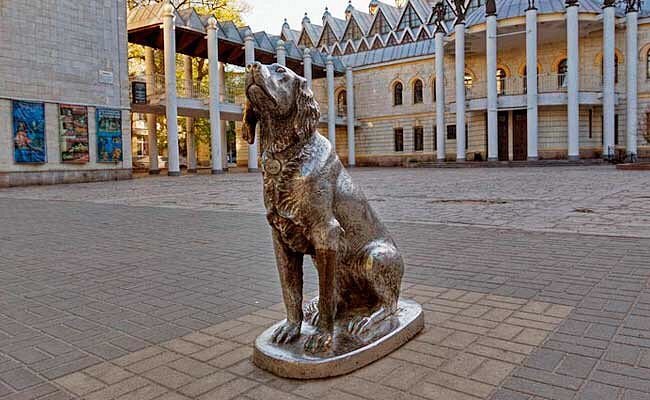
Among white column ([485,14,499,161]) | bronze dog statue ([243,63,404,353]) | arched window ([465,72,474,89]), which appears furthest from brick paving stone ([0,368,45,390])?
arched window ([465,72,474,89])

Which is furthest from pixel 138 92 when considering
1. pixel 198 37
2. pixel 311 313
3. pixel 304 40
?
pixel 304 40

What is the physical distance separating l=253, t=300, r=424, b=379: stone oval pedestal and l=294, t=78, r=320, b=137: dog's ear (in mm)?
1225

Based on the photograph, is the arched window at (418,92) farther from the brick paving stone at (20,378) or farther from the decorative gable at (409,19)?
the brick paving stone at (20,378)

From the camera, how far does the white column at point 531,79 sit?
36562mm

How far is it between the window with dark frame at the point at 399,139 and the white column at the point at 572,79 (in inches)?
582

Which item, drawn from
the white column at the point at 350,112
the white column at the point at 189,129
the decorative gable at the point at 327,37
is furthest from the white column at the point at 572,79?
the decorative gable at the point at 327,37

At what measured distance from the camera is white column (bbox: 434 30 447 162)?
41.8 meters

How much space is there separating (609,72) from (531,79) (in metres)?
5.09

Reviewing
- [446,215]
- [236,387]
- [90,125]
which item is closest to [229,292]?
[236,387]

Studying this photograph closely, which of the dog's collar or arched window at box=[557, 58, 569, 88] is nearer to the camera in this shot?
the dog's collar

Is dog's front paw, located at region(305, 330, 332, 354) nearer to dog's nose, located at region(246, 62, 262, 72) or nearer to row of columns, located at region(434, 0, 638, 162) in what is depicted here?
dog's nose, located at region(246, 62, 262, 72)

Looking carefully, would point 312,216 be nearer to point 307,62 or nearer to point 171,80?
point 171,80

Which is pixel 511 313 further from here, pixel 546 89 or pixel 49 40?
pixel 546 89

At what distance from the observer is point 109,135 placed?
1133 inches
